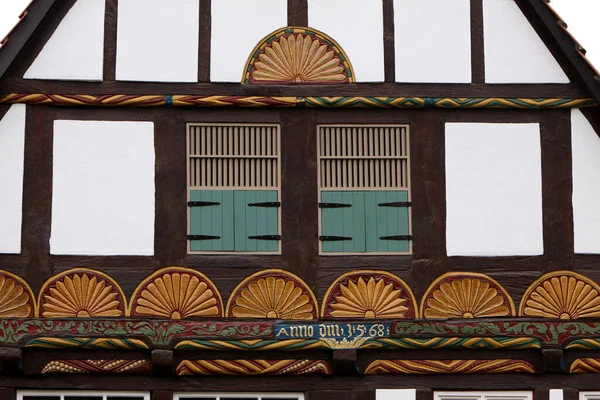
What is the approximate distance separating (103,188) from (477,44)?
14.9ft

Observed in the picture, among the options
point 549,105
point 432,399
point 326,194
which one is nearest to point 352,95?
point 326,194

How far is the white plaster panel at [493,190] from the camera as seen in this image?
54.7 ft

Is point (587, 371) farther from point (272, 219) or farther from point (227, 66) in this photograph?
point (227, 66)

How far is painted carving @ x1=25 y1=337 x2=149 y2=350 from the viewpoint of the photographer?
16125 mm

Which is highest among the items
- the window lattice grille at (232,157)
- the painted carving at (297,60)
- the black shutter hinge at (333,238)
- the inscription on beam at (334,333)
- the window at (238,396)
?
the painted carving at (297,60)

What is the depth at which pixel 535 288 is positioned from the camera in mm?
16562

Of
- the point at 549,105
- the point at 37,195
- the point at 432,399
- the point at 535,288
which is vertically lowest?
the point at 432,399

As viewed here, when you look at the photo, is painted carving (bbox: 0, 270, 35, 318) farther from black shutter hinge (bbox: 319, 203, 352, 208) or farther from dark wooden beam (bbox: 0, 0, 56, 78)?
black shutter hinge (bbox: 319, 203, 352, 208)

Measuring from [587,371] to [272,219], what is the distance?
12.6ft

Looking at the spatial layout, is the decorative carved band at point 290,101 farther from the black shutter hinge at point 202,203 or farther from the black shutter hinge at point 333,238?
the black shutter hinge at point 333,238

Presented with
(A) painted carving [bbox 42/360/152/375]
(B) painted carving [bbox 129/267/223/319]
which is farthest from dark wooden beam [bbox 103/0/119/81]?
(A) painted carving [bbox 42/360/152/375]

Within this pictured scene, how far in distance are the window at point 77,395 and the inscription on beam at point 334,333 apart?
1.67 meters

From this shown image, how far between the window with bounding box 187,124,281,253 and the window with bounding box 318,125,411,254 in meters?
0.57

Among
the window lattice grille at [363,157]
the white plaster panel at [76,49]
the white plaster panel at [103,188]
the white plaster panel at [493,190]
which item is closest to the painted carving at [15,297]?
the white plaster panel at [103,188]
